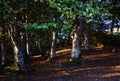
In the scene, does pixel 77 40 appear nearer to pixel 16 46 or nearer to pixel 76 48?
pixel 76 48

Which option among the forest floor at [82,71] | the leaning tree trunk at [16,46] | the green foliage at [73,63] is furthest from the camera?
the green foliage at [73,63]

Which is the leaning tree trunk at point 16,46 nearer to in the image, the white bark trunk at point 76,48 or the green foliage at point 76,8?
the white bark trunk at point 76,48

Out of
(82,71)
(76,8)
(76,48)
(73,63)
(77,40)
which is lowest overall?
(82,71)

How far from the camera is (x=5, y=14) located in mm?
13203

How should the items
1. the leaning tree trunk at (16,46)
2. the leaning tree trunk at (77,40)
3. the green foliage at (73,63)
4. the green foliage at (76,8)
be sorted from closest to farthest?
the green foliage at (76,8), the leaning tree trunk at (16,46), the green foliage at (73,63), the leaning tree trunk at (77,40)

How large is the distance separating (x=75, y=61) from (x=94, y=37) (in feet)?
51.3

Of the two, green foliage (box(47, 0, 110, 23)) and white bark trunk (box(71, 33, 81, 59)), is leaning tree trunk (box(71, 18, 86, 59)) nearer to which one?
white bark trunk (box(71, 33, 81, 59))

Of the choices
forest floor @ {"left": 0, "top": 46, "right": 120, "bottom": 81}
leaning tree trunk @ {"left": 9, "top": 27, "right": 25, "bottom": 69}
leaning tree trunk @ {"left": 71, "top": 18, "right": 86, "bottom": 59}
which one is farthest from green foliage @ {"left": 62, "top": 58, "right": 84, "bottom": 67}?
leaning tree trunk @ {"left": 9, "top": 27, "right": 25, "bottom": 69}

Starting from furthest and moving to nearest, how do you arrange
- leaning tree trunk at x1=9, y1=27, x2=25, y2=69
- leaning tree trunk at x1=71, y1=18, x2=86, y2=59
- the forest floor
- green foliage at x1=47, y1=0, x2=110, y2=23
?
leaning tree trunk at x1=71, y1=18, x2=86, y2=59 < leaning tree trunk at x1=9, y1=27, x2=25, y2=69 < the forest floor < green foliage at x1=47, y1=0, x2=110, y2=23

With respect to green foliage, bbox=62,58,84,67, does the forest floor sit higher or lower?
lower

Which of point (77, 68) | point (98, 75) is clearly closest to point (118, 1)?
point (77, 68)

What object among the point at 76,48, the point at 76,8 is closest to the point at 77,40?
the point at 76,48

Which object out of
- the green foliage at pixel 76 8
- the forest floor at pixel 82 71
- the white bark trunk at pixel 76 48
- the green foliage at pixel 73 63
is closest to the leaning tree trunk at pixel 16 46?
the forest floor at pixel 82 71

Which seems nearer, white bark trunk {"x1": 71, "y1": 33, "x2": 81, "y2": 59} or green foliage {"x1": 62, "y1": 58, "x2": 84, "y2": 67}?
green foliage {"x1": 62, "y1": 58, "x2": 84, "y2": 67}
